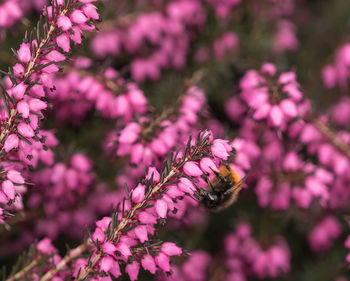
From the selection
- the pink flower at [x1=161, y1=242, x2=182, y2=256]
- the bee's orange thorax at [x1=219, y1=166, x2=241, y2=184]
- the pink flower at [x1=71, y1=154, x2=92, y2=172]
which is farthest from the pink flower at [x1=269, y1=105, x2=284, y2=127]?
the pink flower at [x1=71, y1=154, x2=92, y2=172]

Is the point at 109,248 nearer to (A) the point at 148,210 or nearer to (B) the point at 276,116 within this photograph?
(A) the point at 148,210

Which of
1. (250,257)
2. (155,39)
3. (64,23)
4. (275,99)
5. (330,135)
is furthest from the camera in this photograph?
(155,39)

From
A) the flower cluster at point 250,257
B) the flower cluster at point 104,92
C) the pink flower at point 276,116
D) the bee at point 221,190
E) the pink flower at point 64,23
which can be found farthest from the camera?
the flower cluster at point 250,257

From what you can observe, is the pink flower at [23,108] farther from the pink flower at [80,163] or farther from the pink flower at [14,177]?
the pink flower at [80,163]

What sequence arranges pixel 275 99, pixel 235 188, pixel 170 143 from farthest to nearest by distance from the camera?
pixel 275 99 → pixel 170 143 → pixel 235 188

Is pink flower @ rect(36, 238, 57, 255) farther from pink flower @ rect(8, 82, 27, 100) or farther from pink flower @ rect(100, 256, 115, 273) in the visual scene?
pink flower @ rect(8, 82, 27, 100)

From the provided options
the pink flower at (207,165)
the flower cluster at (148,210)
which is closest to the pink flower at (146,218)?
the flower cluster at (148,210)

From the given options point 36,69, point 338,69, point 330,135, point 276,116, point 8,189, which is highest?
point 36,69

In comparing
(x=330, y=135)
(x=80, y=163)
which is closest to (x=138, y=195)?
(x=80, y=163)

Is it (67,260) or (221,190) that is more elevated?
(67,260)
